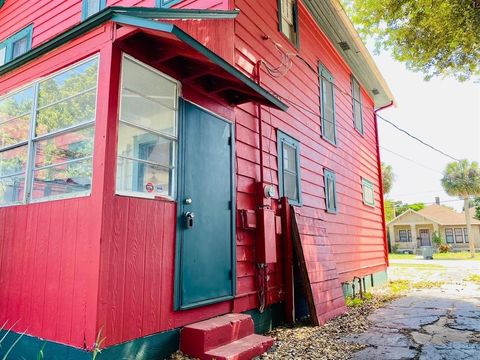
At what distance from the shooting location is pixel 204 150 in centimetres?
402

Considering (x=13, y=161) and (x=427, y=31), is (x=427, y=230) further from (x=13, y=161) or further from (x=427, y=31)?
(x=13, y=161)

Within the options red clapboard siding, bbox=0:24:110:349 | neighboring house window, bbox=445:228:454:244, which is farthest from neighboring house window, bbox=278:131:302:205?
neighboring house window, bbox=445:228:454:244

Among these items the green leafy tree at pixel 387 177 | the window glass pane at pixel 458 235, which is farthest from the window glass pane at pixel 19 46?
the window glass pane at pixel 458 235

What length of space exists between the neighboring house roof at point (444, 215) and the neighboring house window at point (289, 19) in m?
38.0

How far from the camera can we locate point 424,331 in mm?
4461

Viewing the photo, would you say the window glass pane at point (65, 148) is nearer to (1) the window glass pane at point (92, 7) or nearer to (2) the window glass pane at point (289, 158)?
(2) the window glass pane at point (289, 158)

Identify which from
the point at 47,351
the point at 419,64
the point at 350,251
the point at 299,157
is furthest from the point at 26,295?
the point at 419,64

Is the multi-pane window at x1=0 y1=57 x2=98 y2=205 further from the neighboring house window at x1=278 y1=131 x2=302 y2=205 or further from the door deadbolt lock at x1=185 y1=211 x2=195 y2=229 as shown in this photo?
the neighboring house window at x1=278 y1=131 x2=302 y2=205

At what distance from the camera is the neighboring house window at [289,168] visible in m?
5.63

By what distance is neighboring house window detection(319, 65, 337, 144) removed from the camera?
25.6ft

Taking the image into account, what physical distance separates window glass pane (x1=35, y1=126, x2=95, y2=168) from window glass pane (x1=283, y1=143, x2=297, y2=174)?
328 cm

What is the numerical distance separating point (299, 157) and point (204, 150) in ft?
8.90

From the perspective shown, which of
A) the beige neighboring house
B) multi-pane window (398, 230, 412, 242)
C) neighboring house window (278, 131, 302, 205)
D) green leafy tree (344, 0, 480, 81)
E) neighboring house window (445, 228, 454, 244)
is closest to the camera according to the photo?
neighboring house window (278, 131, 302, 205)

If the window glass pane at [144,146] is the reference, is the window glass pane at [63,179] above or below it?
below
